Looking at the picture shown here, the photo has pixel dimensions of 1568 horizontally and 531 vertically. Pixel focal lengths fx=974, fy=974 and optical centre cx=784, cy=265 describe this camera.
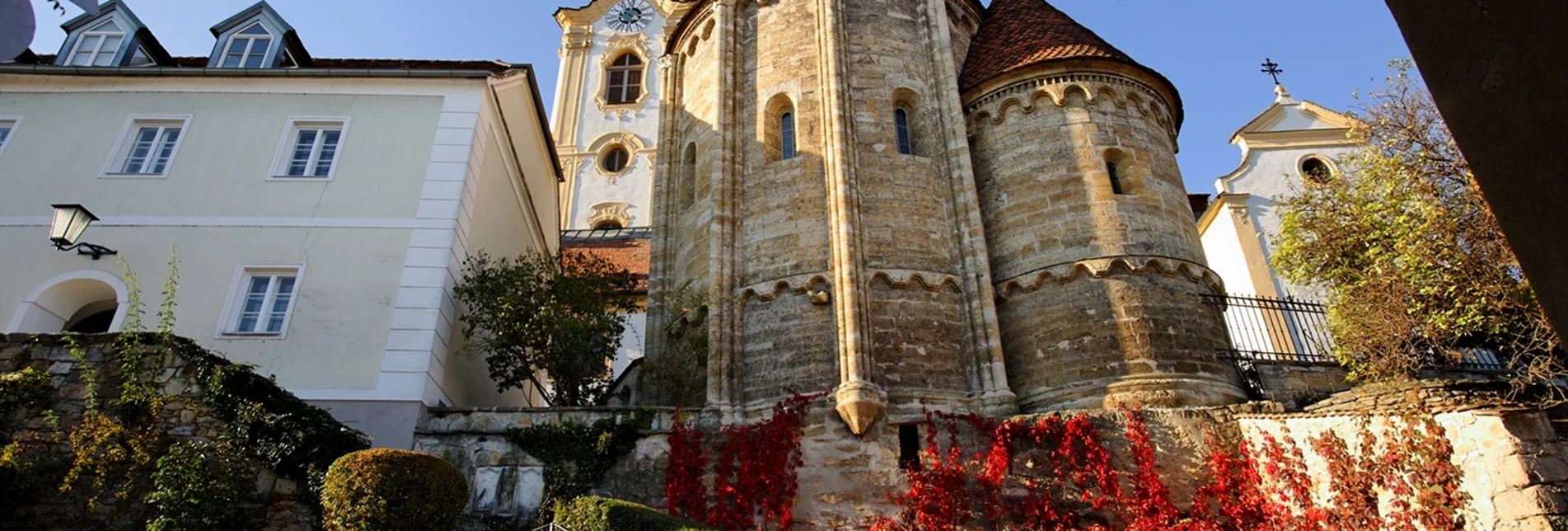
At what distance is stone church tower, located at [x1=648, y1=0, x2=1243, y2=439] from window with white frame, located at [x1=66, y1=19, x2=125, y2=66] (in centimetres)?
1084

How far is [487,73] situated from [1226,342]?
13.3 meters

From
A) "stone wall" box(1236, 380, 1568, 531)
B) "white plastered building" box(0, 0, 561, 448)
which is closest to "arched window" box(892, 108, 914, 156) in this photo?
"white plastered building" box(0, 0, 561, 448)

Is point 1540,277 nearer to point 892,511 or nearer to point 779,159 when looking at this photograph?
point 892,511

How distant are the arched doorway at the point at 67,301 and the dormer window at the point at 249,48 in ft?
15.6

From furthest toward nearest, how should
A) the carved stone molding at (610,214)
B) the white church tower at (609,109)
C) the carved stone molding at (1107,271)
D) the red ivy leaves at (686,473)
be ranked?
the white church tower at (609,109), the carved stone molding at (610,214), the carved stone molding at (1107,271), the red ivy leaves at (686,473)

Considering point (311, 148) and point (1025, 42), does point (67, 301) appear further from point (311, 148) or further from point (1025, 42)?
point (1025, 42)

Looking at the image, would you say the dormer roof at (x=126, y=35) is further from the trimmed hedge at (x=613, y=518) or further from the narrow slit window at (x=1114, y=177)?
the narrow slit window at (x=1114, y=177)

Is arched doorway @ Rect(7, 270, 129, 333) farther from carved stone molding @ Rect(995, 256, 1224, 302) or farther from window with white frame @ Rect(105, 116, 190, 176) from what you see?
carved stone molding @ Rect(995, 256, 1224, 302)

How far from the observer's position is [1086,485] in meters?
12.7

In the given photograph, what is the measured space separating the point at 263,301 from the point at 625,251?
13.8 metres

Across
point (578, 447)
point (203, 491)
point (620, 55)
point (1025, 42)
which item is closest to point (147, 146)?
point (203, 491)

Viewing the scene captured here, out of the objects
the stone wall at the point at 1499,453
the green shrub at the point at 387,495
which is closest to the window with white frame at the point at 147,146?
the green shrub at the point at 387,495

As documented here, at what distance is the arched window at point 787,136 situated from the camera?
56.0 feet

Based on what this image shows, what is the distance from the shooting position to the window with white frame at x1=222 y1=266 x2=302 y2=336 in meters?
14.9
